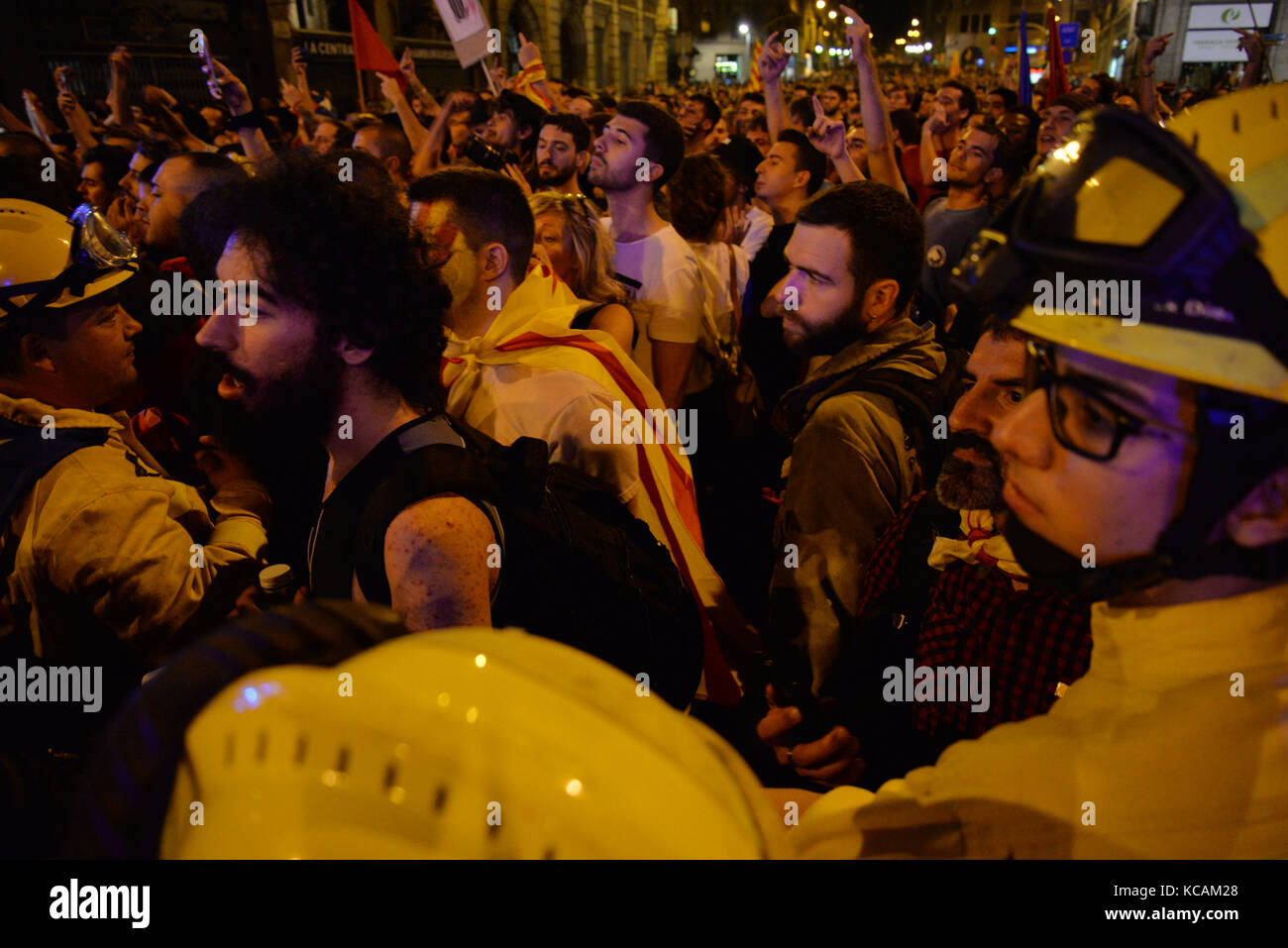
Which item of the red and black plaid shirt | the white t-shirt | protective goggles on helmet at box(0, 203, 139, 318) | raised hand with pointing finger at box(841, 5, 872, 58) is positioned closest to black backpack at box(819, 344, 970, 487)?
the red and black plaid shirt

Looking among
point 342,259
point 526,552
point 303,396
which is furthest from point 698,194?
point 526,552

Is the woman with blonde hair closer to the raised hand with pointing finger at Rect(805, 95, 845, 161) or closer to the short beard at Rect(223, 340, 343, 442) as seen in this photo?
the raised hand with pointing finger at Rect(805, 95, 845, 161)

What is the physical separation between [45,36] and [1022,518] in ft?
89.9

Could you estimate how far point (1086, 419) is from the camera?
40.9 inches

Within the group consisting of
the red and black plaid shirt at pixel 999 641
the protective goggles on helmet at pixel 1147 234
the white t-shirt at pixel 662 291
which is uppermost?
the white t-shirt at pixel 662 291

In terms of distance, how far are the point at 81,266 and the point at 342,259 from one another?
1.24 metres

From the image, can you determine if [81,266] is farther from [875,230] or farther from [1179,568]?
[1179,568]

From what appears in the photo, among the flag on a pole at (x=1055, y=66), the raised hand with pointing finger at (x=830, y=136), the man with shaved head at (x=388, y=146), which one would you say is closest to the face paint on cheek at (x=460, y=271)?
the raised hand with pointing finger at (x=830, y=136)

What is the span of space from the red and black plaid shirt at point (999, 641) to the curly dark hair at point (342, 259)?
56.9 inches

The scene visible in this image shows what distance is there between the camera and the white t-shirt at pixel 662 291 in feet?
14.0

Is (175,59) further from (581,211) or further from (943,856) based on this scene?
(943,856)

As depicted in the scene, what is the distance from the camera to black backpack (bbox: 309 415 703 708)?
1666 millimetres

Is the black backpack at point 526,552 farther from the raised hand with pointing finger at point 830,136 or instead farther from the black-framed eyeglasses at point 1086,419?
the raised hand with pointing finger at point 830,136

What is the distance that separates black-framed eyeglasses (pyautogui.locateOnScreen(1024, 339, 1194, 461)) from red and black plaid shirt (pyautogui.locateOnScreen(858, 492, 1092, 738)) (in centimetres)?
71
